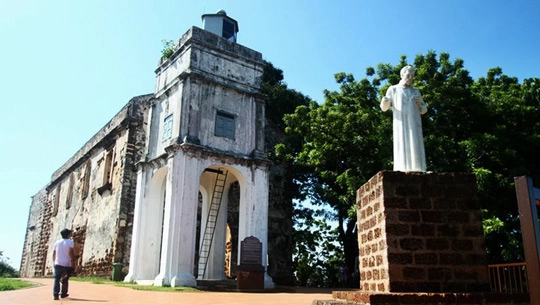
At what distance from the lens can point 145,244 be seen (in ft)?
42.1

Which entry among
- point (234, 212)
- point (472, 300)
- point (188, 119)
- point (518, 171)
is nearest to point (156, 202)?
point (188, 119)

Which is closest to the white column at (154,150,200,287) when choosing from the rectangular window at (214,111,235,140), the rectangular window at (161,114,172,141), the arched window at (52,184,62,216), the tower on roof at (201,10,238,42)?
the rectangular window at (161,114,172,141)

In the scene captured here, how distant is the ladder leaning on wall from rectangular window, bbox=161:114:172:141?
5.56 feet

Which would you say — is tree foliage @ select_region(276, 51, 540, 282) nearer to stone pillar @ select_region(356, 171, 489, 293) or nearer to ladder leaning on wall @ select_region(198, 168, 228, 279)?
ladder leaning on wall @ select_region(198, 168, 228, 279)

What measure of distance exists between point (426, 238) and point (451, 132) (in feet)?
31.1

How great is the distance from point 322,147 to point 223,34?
5.77 meters

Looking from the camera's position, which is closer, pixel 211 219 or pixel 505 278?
pixel 505 278

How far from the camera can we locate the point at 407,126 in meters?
5.15

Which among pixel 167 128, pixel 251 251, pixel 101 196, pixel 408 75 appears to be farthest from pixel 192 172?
pixel 408 75

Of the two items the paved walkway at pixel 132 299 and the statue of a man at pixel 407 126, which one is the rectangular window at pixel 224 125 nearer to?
the paved walkway at pixel 132 299

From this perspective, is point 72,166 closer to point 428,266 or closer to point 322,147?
point 322,147

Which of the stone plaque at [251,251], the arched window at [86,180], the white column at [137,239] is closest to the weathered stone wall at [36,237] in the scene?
the arched window at [86,180]

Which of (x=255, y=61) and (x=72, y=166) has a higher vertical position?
(x=255, y=61)

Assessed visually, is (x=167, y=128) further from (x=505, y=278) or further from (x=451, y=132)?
(x=505, y=278)
